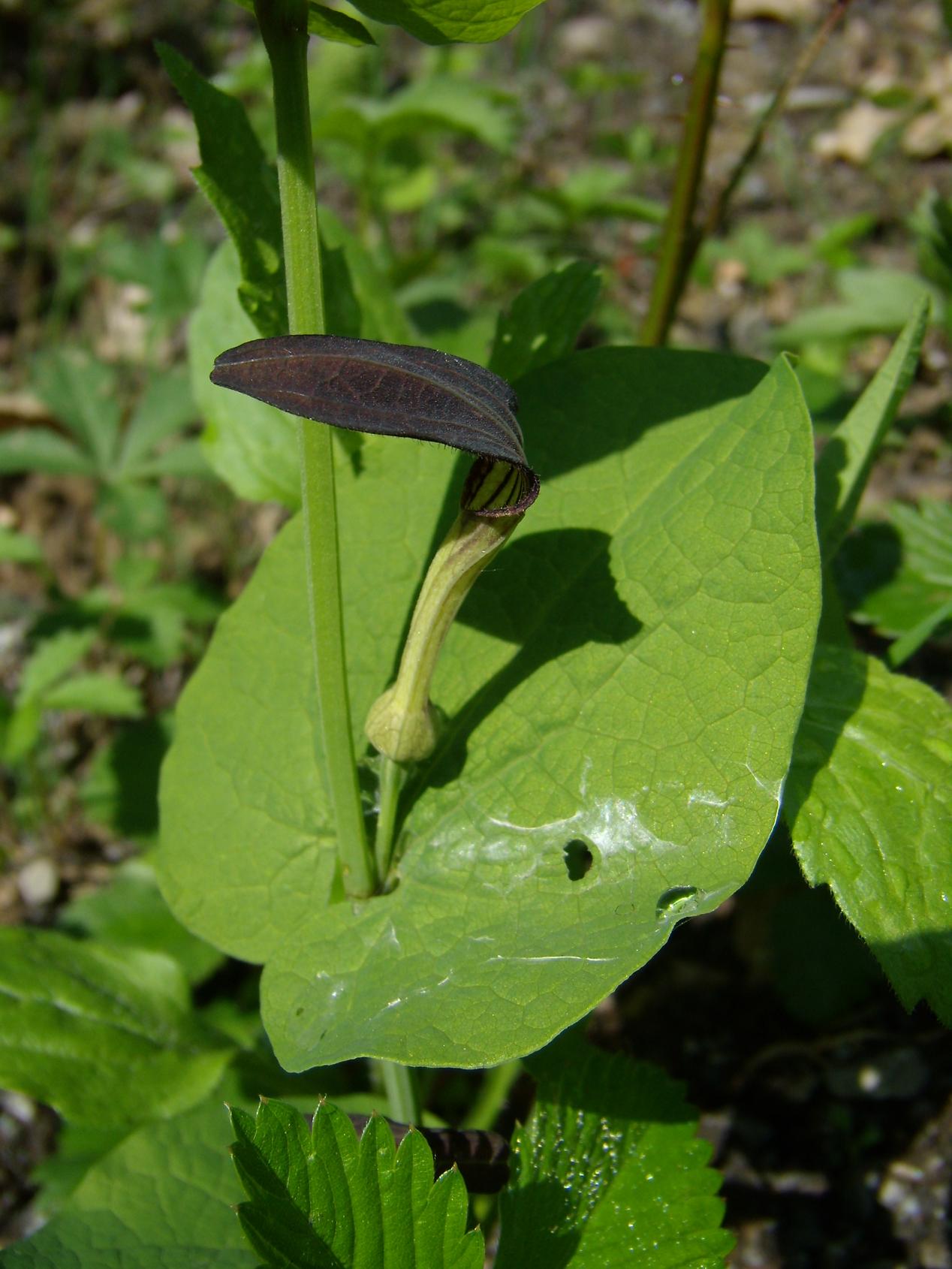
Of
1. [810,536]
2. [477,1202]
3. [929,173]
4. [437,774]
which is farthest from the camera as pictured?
[929,173]

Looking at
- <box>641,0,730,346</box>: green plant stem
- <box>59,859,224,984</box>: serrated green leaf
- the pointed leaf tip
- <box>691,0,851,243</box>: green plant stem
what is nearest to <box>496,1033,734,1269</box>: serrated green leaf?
the pointed leaf tip

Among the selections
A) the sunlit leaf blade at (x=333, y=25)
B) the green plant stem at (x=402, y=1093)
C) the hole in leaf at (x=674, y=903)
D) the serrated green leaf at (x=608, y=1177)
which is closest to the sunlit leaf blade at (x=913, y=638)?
the hole in leaf at (x=674, y=903)

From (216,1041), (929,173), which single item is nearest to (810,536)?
(216,1041)

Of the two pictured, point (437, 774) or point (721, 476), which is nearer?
point (721, 476)

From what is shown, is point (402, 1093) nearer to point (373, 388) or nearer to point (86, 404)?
point (373, 388)

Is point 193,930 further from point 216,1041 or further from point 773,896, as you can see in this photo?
point 773,896

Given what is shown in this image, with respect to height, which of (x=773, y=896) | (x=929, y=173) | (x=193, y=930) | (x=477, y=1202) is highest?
(x=929, y=173)

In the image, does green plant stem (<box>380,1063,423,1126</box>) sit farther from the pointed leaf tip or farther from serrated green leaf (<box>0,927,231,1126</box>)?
the pointed leaf tip
